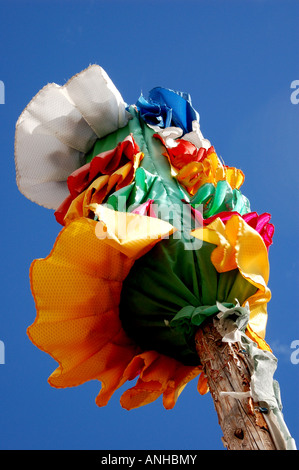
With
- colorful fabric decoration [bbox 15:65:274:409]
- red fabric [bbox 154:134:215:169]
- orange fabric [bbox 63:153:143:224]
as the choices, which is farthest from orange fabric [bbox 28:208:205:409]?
red fabric [bbox 154:134:215:169]

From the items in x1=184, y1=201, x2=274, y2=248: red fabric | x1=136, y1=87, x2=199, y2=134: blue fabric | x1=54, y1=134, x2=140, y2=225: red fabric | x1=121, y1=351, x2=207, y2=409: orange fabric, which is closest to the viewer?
x1=121, y1=351, x2=207, y2=409: orange fabric

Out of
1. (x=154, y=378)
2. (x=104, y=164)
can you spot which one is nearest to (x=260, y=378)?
(x=154, y=378)

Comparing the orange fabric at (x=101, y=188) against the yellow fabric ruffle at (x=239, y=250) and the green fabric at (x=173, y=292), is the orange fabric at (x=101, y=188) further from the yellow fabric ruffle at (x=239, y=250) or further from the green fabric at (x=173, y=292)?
the yellow fabric ruffle at (x=239, y=250)

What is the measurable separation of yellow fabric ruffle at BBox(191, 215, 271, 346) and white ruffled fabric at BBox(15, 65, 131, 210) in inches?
71.2

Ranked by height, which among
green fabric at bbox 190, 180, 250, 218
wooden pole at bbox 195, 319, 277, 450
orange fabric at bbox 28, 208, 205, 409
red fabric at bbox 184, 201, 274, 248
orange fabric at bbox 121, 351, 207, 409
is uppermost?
green fabric at bbox 190, 180, 250, 218

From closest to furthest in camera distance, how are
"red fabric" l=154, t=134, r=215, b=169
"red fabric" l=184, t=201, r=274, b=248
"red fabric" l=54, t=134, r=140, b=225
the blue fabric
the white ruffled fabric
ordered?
1. "red fabric" l=184, t=201, r=274, b=248
2. "red fabric" l=54, t=134, r=140, b=225
3. "red fabric" l=154, t=134, r=215, b=169
4. the white ruffled fabric
5. the blue fabric

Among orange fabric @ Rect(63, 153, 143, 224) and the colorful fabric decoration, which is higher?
orange fabric @ Rect(63, 153, 143, 224)

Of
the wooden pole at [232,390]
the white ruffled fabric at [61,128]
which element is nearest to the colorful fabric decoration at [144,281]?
the wooden pole at [232,390]

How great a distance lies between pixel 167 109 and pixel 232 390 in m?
2.56

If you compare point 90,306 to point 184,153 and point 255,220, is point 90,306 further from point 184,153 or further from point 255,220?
point 184,153

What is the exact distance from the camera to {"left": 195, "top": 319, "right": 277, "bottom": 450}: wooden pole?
1.63m

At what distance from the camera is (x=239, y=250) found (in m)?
2.15

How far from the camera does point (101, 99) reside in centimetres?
360

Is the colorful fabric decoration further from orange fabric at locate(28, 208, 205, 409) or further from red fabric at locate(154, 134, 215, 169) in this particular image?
red fabric at locate(154, 134, 215, 169)
